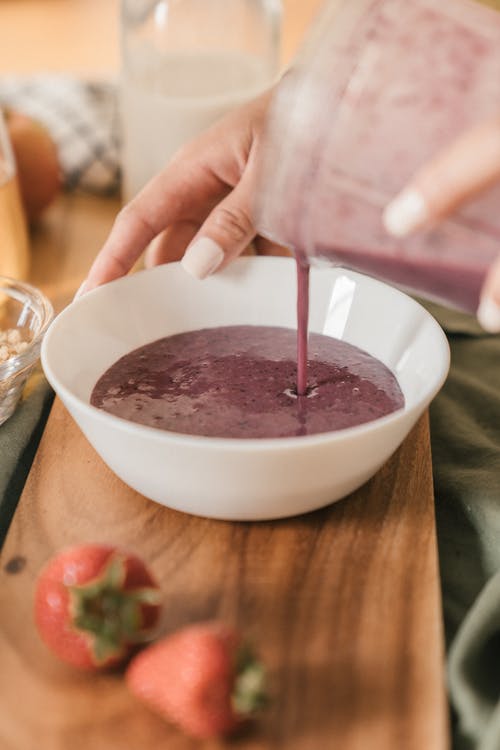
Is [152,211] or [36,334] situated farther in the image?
[152,211]

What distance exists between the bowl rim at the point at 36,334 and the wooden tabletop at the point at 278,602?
8 cm

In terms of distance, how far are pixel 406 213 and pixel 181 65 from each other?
3.91 ft

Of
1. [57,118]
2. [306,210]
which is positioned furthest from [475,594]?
[57,118]

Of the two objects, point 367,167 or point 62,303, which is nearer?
point 367,167

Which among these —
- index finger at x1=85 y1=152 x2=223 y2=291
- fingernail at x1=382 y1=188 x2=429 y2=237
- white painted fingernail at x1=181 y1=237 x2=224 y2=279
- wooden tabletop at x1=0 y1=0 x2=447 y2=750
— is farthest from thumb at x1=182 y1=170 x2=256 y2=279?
fingernail at x1=382 y1=188 x2=429 y2=237

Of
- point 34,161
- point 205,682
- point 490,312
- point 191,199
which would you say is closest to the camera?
point 205,682

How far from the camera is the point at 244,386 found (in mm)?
1184

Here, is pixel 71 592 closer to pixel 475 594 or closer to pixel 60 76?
pixel 475 594

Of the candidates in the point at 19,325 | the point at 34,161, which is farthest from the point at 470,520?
the point at 34,161

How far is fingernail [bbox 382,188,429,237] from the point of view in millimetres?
838

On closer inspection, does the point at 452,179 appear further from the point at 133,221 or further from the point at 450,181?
the point at 133,221

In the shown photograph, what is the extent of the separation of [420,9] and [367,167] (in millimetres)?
152

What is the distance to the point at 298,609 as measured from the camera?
966 millimetres

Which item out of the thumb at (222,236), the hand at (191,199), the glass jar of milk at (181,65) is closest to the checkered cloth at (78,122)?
the glass jar of milk at (181,65)
